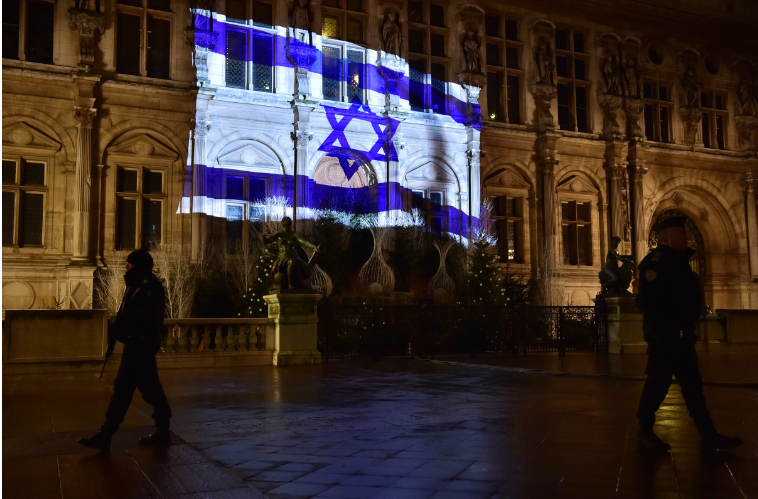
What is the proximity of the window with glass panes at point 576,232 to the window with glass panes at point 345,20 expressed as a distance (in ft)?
37.9

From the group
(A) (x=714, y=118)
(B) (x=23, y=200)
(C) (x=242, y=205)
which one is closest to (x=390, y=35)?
(C) (x=242, y=205)

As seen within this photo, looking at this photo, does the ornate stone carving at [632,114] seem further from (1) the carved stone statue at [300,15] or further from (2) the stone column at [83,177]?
(2) the stone column at [83,177]

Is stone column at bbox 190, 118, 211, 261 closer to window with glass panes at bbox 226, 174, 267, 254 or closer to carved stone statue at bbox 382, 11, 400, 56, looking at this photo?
window with glass panes at bbox 226, 174, 267, 254

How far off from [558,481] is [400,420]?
2.87 metres

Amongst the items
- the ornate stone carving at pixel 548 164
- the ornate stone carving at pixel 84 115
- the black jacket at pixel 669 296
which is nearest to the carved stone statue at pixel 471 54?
the ornate stone carving at pixel 548 164

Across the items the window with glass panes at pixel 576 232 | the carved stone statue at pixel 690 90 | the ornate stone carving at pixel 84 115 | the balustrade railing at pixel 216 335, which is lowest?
the balustrade railing at pixel 216 335

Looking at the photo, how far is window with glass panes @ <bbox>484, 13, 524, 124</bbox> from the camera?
3108 cm

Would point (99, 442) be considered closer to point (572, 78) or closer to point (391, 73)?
point (391, 73)

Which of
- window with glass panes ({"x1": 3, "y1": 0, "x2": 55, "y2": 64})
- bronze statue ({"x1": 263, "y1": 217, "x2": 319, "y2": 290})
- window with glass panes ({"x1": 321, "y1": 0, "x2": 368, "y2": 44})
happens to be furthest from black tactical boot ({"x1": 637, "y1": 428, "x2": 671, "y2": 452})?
window with glass panes ({"x1": 321, "y1": 0, "x2": 368, "y2": 44})

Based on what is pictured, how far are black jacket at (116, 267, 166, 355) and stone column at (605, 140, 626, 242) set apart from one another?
92.7ft

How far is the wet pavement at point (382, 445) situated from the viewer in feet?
15.0

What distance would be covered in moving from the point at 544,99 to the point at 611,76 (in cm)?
380

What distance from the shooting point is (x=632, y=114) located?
108 ft

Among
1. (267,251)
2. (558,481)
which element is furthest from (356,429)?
(267,251)
